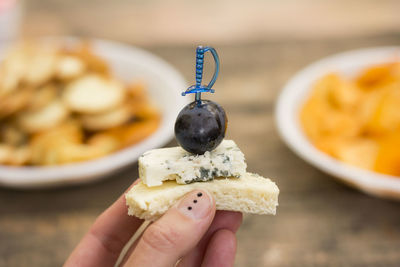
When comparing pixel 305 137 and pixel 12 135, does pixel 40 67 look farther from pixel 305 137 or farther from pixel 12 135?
pixel 305 137

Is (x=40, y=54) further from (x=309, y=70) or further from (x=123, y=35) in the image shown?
(x=309, y=70)

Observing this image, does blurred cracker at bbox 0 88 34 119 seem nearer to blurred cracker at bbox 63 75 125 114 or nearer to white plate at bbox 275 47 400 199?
blurred cracker at bbox 63 75 125 114

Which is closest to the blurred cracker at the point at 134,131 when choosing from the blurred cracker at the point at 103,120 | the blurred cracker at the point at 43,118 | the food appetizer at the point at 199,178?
the blurred cracker at the point at 103,120

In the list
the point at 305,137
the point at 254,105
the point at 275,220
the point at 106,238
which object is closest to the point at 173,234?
the point at 106,238

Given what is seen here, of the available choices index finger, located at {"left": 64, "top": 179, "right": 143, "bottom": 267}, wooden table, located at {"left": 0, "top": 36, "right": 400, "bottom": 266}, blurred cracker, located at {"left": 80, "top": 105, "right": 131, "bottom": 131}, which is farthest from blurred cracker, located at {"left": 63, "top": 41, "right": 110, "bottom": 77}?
index finger, located at {"left": 64, "top": 179, "right": 143, "bottom": 267}

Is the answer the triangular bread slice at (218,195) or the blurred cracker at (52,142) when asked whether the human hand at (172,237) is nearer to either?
the triangular bread slice at (218,195)

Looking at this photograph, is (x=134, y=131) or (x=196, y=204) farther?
(x=134, y=131)
